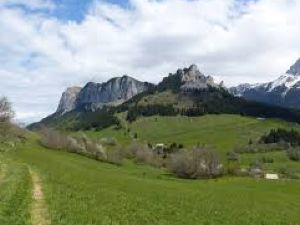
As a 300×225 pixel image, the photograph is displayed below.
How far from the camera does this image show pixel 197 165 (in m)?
181

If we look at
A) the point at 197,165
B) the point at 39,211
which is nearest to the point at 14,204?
the point at 39,211

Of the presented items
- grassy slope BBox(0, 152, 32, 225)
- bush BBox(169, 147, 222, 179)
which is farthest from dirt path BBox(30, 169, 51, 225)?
bush BBox(169, 147, 222, 179)

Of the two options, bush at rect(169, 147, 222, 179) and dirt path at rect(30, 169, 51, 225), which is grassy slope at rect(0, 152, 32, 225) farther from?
bush at rect(169, 147, 222, 179)

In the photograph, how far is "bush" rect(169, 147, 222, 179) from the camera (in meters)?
181

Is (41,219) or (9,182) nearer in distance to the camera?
(41,219)

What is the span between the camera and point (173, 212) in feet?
148

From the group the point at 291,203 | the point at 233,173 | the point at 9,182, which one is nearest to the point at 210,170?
the point at 233,173

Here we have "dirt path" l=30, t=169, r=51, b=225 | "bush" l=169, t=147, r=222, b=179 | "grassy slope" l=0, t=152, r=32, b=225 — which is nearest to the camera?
"grassy slope" l=0, t=152, r=32, b=225

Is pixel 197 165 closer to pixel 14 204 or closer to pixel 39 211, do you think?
pixel 14 204

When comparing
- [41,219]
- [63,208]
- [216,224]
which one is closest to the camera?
[41,219]

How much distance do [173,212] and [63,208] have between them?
413 inches

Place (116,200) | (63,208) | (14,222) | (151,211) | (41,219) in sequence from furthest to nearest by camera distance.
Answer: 1. (116,200)
2. (151,211)
3. (63,208)
4. (41,219)
5. (14,222)

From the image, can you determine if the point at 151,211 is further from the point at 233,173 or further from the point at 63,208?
the point at 233,173

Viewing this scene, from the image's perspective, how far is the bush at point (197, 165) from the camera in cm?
18088
